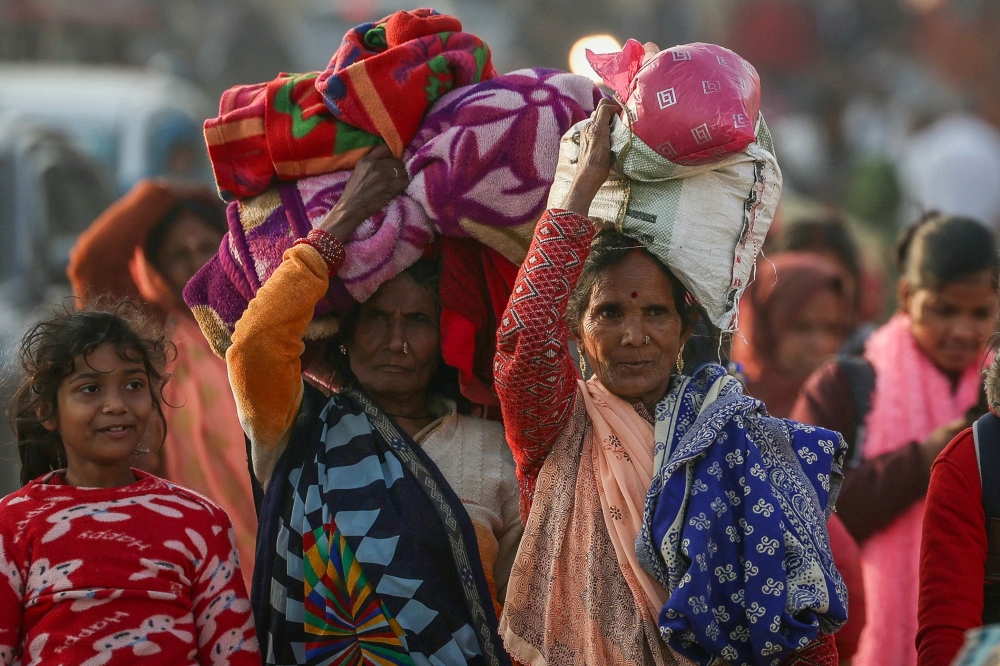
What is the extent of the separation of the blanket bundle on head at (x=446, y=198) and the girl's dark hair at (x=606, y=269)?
25cm

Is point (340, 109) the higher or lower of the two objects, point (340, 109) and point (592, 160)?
the higher

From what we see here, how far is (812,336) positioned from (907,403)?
3.90 feet

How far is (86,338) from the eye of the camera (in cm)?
310

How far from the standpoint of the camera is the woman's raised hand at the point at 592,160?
304 cm

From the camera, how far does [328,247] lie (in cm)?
327

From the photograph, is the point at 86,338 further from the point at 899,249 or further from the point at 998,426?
the point at 899,249

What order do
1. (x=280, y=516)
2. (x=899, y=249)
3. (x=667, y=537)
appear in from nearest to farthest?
(x=667, y=537)
(x=280, y=516)
(x=899, y=249)

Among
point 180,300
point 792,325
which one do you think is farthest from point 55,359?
point 792,325

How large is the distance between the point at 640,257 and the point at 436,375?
2.36 feet

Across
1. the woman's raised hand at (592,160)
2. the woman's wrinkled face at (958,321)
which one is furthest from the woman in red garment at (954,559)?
the woman's wrinkled face at (958,321)

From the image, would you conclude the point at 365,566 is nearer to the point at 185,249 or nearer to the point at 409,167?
the point at 409,167

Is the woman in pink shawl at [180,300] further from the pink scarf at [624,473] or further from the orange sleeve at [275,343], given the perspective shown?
the pink scarf at [624,473]

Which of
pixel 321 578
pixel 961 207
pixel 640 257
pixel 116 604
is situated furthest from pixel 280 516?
pixel 961 207

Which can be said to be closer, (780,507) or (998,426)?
(780,507)
